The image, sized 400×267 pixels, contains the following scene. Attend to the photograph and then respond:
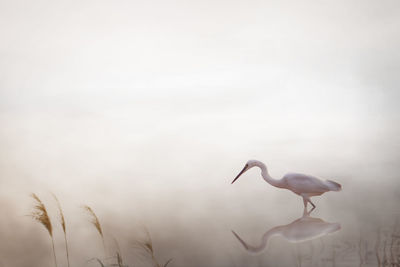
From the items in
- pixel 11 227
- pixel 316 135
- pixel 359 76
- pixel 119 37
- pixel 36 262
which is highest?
pixel 119 37

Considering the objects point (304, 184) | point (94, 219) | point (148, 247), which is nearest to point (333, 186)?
point (304, 184)

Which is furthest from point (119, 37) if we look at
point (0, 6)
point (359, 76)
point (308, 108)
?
point (359, 76)

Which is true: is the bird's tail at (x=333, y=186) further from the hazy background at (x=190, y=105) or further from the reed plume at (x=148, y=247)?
the reed plume at (x=148, y=247)

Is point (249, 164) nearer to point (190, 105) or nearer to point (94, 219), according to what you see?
point (190, 105)

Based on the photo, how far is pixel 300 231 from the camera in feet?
9.11

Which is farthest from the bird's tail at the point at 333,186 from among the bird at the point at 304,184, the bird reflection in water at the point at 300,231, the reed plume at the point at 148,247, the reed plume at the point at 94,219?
the reed plume at the point at 94,219

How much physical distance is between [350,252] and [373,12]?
4.72 ft

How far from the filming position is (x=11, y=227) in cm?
289

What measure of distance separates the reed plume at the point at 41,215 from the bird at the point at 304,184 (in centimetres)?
122

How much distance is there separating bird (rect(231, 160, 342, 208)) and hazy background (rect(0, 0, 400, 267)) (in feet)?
0.30

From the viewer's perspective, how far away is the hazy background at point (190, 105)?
2.94 m

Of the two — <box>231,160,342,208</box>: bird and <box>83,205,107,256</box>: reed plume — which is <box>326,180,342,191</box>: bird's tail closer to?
<box>231,160,342,208</box>: bird

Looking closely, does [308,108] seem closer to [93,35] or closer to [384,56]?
[384,56]

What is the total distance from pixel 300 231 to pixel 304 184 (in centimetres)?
26
